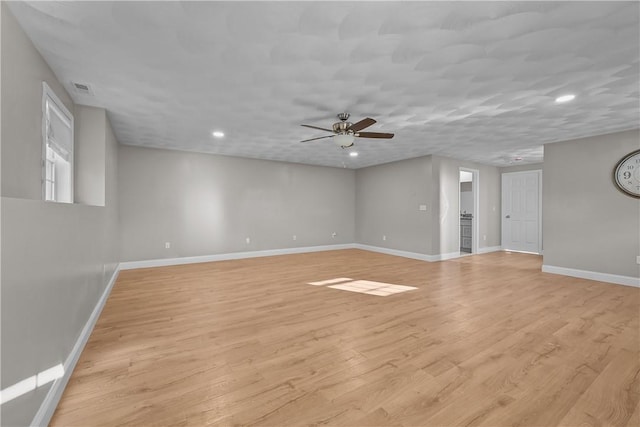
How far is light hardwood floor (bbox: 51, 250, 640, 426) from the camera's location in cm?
161

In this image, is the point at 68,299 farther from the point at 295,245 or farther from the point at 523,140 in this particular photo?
the point at 523,140

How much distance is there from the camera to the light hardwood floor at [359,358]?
1.61 m

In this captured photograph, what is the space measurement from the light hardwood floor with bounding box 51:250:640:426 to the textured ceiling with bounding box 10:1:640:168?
8.05 feet

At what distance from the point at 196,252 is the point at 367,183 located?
499cm

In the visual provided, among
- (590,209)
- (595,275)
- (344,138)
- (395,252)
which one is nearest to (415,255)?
(395,252)

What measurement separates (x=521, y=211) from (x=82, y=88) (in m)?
9.35

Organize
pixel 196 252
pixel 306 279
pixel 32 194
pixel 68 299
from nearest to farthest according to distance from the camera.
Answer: pixel 68 299 → pixel 32 194 → pixel 306 279 → pixel 196 252

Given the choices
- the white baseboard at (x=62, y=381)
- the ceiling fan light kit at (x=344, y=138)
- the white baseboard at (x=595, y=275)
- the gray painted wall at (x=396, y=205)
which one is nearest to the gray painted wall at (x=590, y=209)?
the white baseboard at (x=595, y=275)

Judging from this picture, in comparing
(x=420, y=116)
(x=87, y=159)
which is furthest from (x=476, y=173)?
(x=87, y=159)

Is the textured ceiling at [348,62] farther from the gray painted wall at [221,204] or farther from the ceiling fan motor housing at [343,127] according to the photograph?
the gray painted wall at [221,204]

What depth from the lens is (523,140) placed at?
4.98 m

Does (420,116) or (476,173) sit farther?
(476,173)

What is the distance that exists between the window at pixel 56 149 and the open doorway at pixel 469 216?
24.1ft

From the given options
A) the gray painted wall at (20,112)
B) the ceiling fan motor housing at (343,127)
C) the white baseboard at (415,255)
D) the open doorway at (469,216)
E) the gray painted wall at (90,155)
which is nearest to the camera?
the gray painted wall at (20,112)
